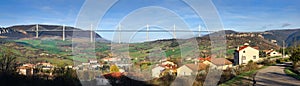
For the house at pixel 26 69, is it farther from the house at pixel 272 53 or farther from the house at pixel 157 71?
the house at pixel 272 53

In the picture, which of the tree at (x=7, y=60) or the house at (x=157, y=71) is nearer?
the tree at (x=7, y=60)

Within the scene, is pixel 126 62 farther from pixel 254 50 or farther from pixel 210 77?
pixel 254 50

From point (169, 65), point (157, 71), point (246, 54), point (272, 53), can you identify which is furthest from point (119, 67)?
point (272, 53)

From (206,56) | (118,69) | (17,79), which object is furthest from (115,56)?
(206,56)

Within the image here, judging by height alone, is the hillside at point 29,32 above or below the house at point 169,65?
above

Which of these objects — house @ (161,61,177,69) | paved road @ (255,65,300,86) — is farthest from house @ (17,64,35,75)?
paved road @ (255,65,300,86)

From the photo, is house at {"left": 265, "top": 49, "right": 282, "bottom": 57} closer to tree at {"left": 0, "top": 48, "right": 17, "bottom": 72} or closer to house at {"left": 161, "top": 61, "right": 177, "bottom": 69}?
house at {"left": 161, "top": 61, "right": 177, "bottom": 69}

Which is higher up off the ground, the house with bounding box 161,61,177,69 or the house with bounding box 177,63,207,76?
the house with bounding box 161,61,177,69

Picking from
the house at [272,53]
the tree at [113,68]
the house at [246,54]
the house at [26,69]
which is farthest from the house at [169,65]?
the house at [272,53]
